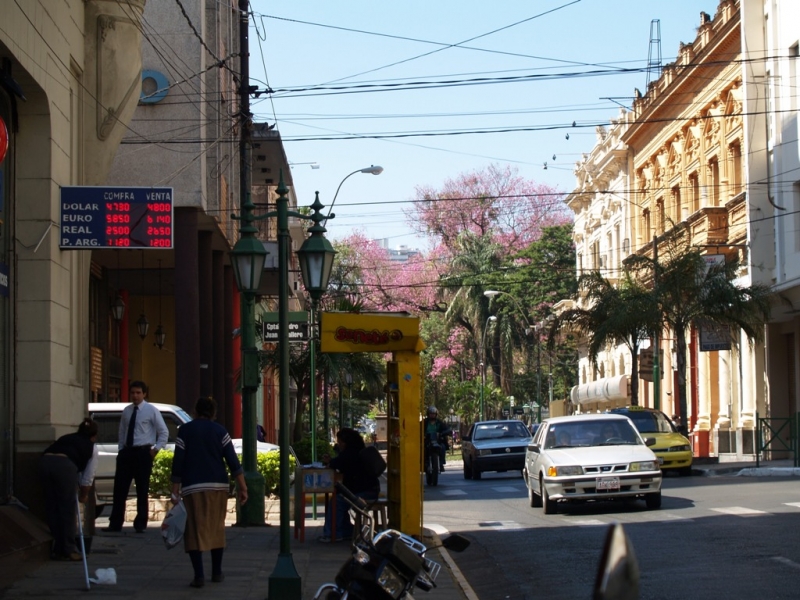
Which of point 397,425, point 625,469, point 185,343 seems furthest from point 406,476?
point 185,343

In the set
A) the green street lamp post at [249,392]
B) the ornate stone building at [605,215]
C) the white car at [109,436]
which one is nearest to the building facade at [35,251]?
the green street lamp post at [249,392]

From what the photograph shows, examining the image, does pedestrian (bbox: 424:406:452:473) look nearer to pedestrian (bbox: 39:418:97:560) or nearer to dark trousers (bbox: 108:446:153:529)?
dark trousers (bbox: 108:446:153:529)

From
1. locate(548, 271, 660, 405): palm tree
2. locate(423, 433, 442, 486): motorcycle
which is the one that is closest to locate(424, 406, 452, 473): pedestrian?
locate(423, 433, 442, 486): motorcycle

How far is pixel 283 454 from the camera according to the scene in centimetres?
1083

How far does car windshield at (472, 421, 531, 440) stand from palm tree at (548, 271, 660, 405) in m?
4.38

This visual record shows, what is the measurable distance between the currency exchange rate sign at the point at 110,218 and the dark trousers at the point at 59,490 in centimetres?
274

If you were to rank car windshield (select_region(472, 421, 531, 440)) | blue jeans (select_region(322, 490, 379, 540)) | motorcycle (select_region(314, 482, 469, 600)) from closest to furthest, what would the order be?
motorcycle (select_region(314, 482, 469, 600)), blue jeans (select_region(322, 490, 379, 540)), car windshield (select_region(472, 421, 531, 440))

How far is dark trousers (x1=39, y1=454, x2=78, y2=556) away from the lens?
11.8m

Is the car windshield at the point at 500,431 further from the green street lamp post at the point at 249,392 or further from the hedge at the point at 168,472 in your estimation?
the green street lamp post at the point at 249,392

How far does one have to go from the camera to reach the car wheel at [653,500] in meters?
18.0

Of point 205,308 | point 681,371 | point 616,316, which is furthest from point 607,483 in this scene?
point 616,316

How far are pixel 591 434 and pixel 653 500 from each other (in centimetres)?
167

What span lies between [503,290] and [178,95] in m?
36.3

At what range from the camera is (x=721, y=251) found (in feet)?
126
